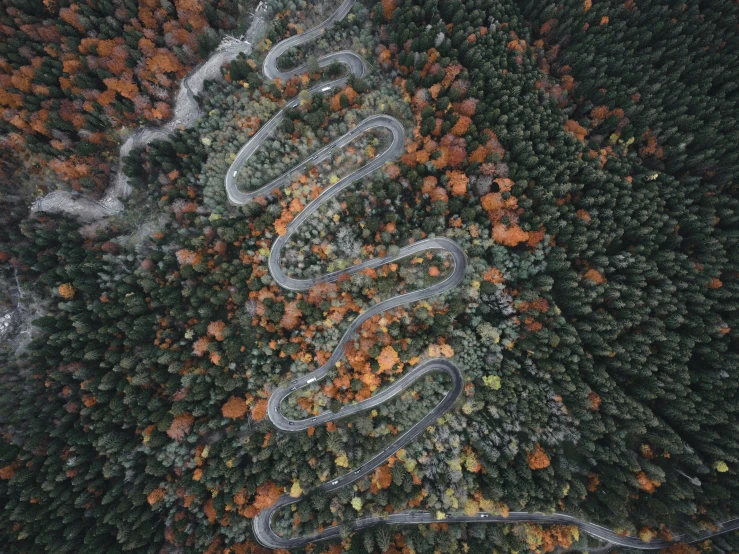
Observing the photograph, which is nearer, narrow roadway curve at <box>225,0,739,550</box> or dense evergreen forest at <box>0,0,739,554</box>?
dense evergreen forest at <box>0,0,739,554</box>

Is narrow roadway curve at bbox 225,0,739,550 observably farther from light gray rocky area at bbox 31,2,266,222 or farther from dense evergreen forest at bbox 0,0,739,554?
light gray rocky area at bbox 31,2,266,222

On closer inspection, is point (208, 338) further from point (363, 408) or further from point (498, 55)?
point (498, 55)

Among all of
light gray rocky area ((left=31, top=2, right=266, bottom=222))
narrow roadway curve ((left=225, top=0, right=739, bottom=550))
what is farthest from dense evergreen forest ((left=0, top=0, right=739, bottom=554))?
light gray rocky area ((left=31, top=2, right=266, bottom=222))

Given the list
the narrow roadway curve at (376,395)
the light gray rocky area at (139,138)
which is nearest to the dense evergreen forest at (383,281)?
the narrow roadway curve at (376,395)

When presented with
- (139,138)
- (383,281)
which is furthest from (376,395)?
(139,138)

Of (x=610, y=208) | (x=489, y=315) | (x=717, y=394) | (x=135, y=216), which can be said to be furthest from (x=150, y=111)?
(x=717, y=394)

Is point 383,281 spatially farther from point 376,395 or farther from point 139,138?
point 139,138
